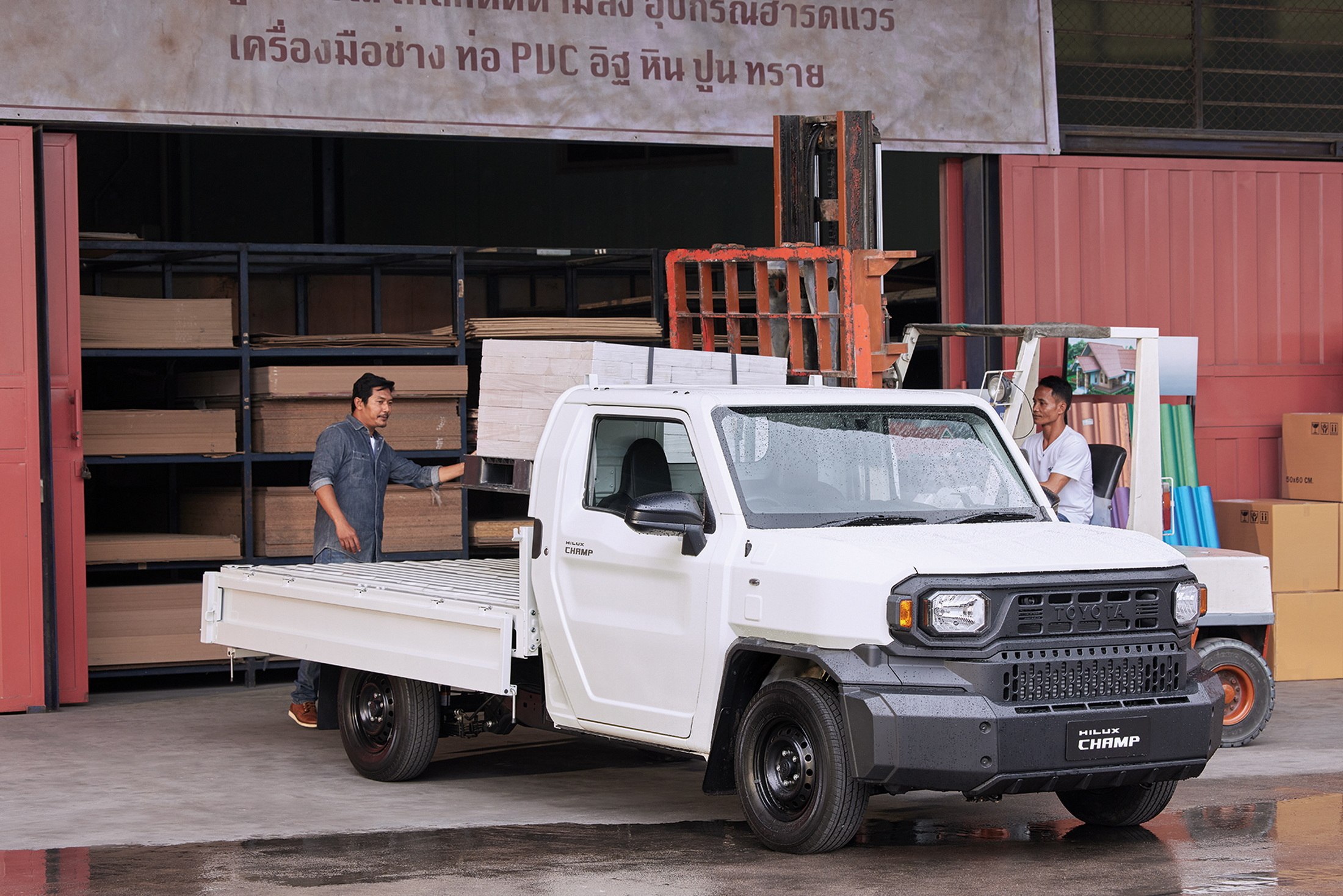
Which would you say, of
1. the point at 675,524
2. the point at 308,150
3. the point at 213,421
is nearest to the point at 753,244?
the point at 308,150

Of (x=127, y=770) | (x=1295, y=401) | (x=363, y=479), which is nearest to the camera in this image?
(x=127, y=770)

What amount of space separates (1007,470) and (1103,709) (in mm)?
1441

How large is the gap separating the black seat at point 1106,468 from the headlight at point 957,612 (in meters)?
3.37

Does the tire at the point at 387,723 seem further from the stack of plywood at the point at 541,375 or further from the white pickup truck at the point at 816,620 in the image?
the stack of plywood at the point at 541,375

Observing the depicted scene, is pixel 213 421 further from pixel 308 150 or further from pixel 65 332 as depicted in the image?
pixel 308 150

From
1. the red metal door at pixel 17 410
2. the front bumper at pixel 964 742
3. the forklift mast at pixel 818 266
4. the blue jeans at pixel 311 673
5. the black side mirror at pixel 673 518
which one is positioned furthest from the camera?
the red metal door at pixel 17 410

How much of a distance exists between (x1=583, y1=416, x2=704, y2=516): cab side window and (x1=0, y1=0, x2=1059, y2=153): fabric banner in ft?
15.4

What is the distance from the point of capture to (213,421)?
41.0 ft

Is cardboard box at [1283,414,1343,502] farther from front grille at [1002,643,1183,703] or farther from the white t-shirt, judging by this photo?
front grille at [1002,643,1183,703]

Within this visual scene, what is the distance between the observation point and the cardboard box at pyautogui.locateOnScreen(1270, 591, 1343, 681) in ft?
40.1

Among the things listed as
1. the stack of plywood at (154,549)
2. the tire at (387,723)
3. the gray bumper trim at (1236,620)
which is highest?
the stack of plywood at (154,549)

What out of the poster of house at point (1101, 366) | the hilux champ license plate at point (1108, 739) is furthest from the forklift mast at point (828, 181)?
the hilux champ license plate at point (1108, 739)

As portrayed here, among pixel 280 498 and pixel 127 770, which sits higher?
pixel 280 498

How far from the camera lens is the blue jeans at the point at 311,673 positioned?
10445mm
